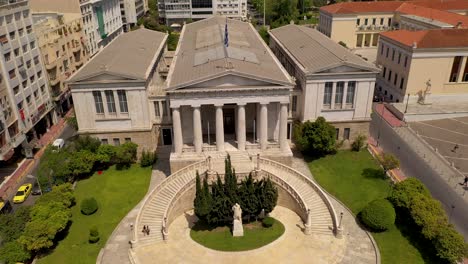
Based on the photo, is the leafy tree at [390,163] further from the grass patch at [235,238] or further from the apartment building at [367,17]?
the apartment building at [367,17]

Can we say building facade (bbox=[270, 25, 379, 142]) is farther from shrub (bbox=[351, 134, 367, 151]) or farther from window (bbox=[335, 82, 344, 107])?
shrub (bbox=[351, 134, 367, 151])

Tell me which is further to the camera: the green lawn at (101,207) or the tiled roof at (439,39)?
the tiled roof at (439,39)

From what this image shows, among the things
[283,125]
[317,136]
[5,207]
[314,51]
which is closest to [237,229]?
[283,125]

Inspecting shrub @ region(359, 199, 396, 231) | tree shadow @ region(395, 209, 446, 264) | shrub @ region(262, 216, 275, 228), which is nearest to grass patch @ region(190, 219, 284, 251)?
shrub @ region(262, 216, 275, 228)

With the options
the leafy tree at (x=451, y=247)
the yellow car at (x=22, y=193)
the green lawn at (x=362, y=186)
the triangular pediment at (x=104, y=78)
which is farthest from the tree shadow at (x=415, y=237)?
the yellow car at (x=22, y=193)

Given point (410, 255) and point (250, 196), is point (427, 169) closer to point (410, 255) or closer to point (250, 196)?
point (410, 255)
